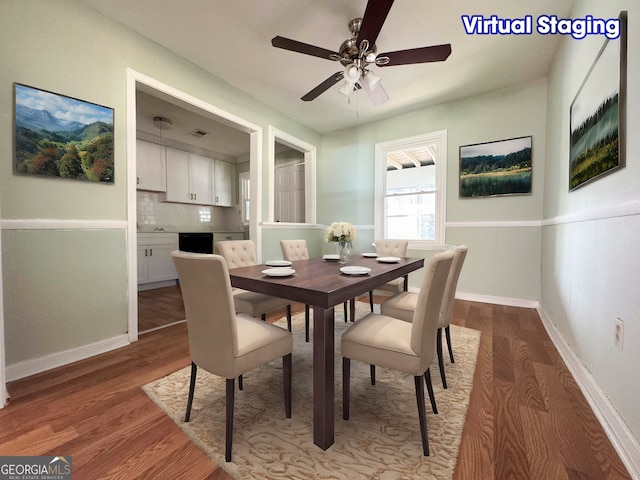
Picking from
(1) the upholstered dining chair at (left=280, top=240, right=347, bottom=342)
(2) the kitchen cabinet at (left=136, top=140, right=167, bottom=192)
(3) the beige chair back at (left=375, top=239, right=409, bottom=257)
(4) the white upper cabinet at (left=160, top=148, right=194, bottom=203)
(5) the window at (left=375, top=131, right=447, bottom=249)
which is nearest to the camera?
(1) the upholstered dining chair at (left=280, top=240, right=347, bottom=342)

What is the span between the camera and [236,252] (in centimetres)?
240

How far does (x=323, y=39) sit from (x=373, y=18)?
37.2 inches

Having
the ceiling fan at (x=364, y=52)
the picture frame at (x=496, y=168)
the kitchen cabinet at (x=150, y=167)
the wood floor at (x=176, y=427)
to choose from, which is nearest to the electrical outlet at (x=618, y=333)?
the wood floor at (x=176, y=427)

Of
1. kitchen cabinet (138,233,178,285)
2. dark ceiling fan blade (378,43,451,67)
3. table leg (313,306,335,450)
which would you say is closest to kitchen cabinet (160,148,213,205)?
kitchen cabinet (138,233,178,285)

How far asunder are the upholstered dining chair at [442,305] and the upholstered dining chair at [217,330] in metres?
0.92

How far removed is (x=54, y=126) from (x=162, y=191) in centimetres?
321

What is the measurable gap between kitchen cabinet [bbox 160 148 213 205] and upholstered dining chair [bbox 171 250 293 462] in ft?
15.1

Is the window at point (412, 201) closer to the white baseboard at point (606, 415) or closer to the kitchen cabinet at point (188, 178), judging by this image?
the white baseboard at point (606, 415)

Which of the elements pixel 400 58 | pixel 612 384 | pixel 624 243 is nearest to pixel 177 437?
pixel 612 384

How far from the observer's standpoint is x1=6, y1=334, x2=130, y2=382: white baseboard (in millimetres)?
1775

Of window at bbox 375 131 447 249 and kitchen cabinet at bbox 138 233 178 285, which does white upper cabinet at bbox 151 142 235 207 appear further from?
window at bbox 375 131 447 249

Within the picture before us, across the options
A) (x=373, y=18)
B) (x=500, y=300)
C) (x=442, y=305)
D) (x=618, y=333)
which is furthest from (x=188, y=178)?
(x=618, y=333)

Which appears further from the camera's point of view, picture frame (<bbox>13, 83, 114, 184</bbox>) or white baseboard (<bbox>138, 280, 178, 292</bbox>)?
white baseboard (<bbox>138, 280, 178, 292</bbox>)

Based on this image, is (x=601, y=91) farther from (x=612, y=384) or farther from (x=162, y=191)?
(x=162, y=191)
